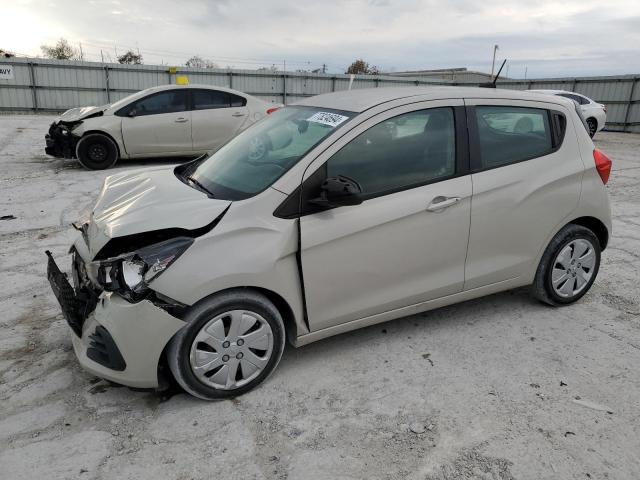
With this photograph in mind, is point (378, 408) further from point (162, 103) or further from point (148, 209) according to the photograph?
point (162, 103)

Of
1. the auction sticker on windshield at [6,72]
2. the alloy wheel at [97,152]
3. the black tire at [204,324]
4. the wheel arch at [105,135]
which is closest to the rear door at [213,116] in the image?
the wheel arch at [105,135]

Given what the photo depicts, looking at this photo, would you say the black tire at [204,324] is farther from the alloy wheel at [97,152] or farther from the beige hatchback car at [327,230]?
the alloy wheel at [97,152]

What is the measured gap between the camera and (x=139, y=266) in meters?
2.57

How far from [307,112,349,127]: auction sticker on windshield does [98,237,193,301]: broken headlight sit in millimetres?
1145

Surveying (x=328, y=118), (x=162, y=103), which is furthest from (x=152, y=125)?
(x=328, y=118)

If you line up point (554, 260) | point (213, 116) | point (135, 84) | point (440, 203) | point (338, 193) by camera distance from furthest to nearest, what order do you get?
1. point (135, 84)
2. point (213, 116)
3. point (554, 260)
4. point (440, 203)
5. point (338, 193)

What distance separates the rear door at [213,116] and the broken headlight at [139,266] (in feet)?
24.3

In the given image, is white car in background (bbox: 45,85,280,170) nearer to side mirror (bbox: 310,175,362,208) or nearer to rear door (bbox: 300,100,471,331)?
rear door (bbox: 300,100,471,331)

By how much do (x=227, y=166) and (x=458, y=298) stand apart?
1.82m

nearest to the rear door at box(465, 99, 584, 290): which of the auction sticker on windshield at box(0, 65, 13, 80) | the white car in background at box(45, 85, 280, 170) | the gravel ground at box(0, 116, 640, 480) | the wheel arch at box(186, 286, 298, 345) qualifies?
the gravel ground at box(0, 116, 640, 480)

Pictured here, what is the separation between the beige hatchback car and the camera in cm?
261

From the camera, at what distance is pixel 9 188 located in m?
7.47

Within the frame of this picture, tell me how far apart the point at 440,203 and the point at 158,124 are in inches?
294

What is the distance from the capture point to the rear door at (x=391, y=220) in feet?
9.48
